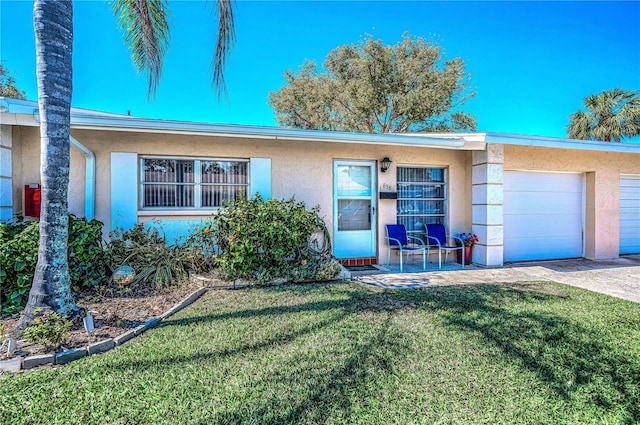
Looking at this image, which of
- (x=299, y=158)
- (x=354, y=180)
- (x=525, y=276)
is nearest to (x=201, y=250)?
(x=299, y=158)

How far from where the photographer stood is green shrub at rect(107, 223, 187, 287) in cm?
539

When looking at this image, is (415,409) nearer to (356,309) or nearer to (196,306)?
(356,309)

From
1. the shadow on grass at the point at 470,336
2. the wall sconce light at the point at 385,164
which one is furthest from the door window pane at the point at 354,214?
the shadow on grass at the point at 470,336

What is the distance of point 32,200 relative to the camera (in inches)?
218

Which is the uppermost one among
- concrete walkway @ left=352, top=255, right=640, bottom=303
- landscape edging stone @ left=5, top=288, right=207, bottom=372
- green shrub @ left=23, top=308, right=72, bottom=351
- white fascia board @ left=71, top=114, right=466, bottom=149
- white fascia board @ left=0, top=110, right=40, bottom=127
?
white fascia board @ left=71, top=114, right=466, bottom=149

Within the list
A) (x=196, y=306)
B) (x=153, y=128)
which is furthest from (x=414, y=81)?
(x=196, y=306)

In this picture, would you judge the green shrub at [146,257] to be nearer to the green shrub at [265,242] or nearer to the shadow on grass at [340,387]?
Result: the green shrub at [265,242]

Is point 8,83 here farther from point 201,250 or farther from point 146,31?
point 201,250

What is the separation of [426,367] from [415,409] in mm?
608

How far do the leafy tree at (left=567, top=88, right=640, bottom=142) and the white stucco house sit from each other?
1071cm

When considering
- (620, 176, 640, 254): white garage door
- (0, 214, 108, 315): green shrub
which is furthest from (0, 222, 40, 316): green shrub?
(620, 176, 640, 254): white garage door

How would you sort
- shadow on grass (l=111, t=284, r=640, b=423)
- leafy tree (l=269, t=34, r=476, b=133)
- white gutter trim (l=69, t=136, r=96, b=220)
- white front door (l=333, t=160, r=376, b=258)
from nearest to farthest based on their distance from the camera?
shadow on grass (l=111, t=284, r=640, b=423), white gutter trim (l=69, t=136, r=96, b=220), white front door (l=333, t=160, r=376, b=258), leafy tree (l=269, t=34, r=476, b=133)

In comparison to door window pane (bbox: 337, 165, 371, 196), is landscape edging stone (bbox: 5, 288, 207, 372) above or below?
below

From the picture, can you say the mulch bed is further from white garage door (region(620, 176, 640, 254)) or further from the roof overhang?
white garage door (region(620, 176, 640, 254))
